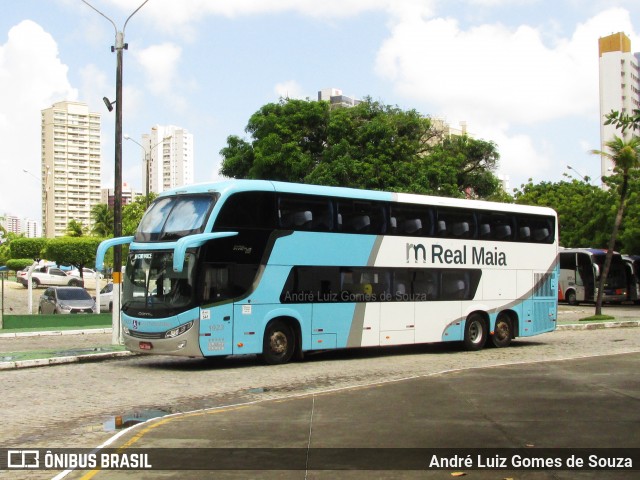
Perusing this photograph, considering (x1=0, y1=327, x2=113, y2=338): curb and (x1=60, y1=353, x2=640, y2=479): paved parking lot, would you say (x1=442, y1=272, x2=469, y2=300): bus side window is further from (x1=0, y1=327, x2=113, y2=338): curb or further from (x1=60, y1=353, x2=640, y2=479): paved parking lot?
(x1=0, y1=327, x2=113, y2=338): curb

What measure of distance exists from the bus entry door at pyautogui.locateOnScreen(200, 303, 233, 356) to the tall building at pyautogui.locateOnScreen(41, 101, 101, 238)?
148104 millimetres

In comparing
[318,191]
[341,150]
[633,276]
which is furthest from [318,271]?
[633,276]

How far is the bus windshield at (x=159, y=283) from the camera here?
50.9ft

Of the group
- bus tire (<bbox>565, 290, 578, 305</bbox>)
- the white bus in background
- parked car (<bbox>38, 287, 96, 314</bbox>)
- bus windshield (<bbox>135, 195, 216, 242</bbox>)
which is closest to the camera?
bus windshield (<bbox>135, 195, 216, 242</bbox>)

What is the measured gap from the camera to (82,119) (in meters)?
172

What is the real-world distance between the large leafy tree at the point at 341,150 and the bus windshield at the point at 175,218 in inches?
910

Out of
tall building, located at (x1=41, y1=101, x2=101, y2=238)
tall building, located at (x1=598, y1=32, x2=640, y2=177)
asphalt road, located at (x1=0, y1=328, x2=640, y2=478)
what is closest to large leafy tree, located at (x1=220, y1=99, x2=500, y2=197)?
asphalt road, located at (x1=0, y1=328, x2=640, y2=478)

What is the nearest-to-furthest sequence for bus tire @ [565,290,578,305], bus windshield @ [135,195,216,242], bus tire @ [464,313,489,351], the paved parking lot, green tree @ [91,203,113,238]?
the paved parking lot → bus windshield @ [135,195,216,242] → bus tire @ [464,313,489,351] → bus tire @ [565,290,578,305] → green tree @ [91,203,113,238]

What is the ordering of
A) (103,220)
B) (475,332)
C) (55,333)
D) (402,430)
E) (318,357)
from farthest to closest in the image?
1. (103,220)
2. (55,333)
3. (475,332)
4. (318,357)
5. (402,430)

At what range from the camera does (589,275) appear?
4716 centimetres

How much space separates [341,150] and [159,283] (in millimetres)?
26279

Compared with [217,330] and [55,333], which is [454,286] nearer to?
[217,330]

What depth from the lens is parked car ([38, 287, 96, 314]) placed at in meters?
31.1

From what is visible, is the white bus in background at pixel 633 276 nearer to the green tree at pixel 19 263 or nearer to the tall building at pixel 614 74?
the green tree at pixel 19 263
